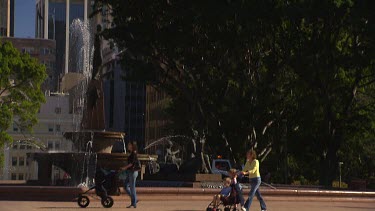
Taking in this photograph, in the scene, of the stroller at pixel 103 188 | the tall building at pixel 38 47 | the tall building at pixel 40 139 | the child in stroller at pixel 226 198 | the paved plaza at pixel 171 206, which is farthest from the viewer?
the tall building at pixel 38 47

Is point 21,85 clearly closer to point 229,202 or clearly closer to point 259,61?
point 259,61

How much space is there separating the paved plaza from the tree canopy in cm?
1231

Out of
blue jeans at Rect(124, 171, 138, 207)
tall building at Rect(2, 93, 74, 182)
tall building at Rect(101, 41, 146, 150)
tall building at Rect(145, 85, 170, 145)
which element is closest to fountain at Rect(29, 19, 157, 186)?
blue jeans at Rect(124, 171, 138, 207)

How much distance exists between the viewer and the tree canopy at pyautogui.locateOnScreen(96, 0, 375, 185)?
40875 millimetres

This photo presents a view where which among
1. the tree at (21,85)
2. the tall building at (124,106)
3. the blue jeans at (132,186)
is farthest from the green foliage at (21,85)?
the tall building at (124,106)

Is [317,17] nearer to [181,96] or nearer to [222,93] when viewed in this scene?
[222,93]

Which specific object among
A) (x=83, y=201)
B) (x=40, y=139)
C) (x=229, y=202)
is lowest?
(x=83, y=201)

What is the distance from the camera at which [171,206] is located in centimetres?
2534

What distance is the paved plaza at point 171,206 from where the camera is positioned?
23172mm

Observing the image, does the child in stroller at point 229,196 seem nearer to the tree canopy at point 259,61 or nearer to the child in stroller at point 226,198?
the child in stroller at point 226,198

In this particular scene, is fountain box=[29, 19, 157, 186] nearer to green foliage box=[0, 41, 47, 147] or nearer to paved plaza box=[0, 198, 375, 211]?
paved plaza box=[0, 198, 375, 211]

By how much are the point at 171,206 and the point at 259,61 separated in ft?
76.5

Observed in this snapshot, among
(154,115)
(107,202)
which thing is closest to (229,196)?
(107,202)

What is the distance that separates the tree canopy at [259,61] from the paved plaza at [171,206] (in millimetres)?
12314
